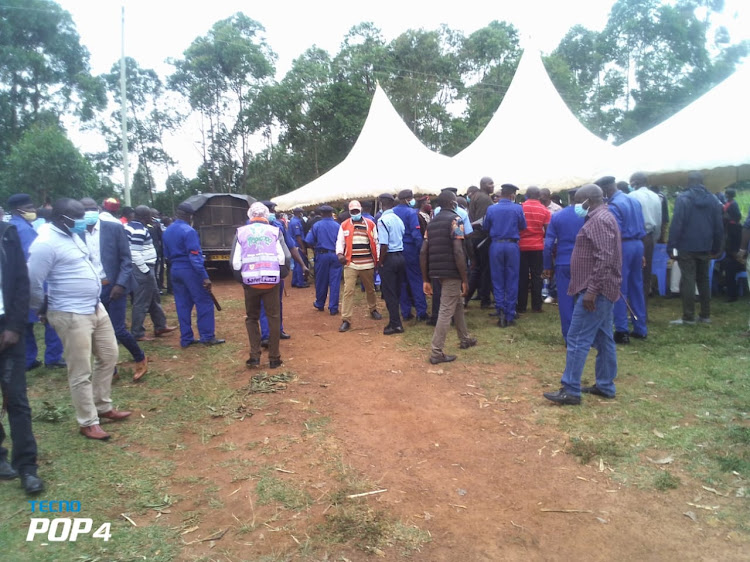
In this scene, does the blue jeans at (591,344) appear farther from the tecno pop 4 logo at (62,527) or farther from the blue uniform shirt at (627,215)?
the tecno pop 4 logo at (62,527)

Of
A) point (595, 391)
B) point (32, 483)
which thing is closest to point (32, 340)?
point (32, 483)

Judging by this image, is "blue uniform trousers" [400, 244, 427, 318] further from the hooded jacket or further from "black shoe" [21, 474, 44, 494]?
"black shoe" [21, 474, 44, 494]

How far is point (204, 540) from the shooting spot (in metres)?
2.93

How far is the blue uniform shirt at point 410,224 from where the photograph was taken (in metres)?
7.90

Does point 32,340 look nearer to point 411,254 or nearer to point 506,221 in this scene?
point 411,254

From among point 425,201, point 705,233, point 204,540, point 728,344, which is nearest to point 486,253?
point 425,201

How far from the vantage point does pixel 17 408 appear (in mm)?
3480

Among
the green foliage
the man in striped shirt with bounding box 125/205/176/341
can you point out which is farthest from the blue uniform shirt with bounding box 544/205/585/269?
the green foliage

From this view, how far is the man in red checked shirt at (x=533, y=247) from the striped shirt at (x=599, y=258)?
3.32 m

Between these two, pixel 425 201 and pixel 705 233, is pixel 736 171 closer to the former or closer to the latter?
pixel 705 233

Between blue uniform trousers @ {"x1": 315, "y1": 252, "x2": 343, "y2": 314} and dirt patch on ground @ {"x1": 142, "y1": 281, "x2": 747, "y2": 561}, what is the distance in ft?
12.7

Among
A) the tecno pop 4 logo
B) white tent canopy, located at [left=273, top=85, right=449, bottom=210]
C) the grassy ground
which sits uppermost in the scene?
white tent canopy, located at [left=273, top=85, right=449, bottom=210]

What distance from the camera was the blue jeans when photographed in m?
4.48

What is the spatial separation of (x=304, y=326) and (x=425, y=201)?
299 centimetres
